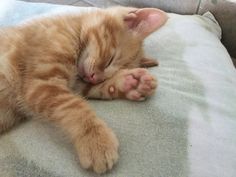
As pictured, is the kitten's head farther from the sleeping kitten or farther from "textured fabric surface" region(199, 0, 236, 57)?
"textured fabric surface" region(199, 0, 236, 57)

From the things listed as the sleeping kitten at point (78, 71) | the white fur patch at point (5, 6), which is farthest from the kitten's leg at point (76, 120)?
the white fur patch at point (5, 6)

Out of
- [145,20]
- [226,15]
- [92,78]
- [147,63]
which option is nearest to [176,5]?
[226,15]

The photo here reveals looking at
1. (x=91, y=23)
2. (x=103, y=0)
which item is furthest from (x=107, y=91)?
(x=103, y=0)

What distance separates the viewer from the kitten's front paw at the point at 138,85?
1057 millimetres

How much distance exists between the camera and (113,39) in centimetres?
126

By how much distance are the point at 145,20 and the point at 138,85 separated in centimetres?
38

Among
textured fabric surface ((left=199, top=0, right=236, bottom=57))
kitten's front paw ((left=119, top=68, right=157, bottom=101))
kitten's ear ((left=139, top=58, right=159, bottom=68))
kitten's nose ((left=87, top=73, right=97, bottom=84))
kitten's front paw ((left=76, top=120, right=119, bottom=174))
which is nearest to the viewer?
kitten's front paw ((left=76, top=120, right=119, bottom=174))

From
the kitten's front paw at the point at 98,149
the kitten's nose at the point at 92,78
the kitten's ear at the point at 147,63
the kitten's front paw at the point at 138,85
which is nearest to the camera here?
the kitten's front paw at the point at 98,149

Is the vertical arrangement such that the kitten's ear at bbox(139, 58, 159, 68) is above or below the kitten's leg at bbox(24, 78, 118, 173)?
below

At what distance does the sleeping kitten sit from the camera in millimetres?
937

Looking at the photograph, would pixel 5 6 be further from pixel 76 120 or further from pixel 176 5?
pixel 76 120

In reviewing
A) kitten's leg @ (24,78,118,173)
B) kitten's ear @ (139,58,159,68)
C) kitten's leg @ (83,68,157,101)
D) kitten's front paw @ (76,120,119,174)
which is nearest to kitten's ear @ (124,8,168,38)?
kitten's ear @ (139,58,159,68)

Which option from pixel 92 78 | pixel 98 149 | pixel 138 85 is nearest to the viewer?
pixel 98 149

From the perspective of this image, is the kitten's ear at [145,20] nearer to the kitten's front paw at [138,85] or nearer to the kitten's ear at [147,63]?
the kitten's ear at [147,63]
